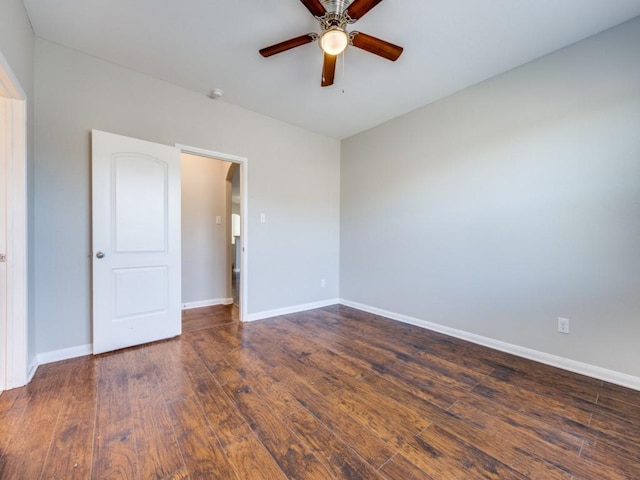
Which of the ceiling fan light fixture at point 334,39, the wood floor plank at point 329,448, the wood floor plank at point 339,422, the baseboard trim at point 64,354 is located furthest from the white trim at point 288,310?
the ceiling fan light fixture at point 334,39

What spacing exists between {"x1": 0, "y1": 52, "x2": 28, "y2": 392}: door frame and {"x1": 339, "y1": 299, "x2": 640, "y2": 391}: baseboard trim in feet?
11.6

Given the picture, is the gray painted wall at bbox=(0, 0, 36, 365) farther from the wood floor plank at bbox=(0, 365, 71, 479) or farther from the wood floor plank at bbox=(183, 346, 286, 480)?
the wood floor plank at bbox=(183, 346, 286, 480)

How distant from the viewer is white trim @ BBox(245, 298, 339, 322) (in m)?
3.43

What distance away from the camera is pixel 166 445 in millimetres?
1373

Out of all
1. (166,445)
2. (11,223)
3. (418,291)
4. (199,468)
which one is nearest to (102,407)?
(166,445)

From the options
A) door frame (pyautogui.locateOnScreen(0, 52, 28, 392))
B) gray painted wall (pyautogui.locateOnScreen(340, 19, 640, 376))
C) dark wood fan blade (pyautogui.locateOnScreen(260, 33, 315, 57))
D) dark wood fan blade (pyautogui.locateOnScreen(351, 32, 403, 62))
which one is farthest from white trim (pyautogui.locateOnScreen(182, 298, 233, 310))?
dark wood fan blade (pyautogui.locateOnScreen(351, 32, 403, 62))

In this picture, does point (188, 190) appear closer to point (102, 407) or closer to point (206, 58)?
point (206, 58)

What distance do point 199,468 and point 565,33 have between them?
373cm

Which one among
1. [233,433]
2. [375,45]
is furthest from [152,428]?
[375,45]

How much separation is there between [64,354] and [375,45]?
3536 millimetres

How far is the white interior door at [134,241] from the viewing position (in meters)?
2.39

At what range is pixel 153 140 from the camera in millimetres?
2727

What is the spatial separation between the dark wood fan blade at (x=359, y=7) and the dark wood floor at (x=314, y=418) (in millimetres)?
2437

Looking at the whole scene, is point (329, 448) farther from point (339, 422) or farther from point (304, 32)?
point (304, 32)
